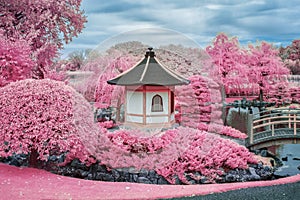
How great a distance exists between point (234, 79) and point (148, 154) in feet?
18.1

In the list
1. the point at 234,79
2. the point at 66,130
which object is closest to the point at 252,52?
the point at 234,79

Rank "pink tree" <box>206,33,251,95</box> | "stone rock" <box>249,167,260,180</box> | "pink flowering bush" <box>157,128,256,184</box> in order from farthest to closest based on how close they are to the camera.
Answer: "pink tree" <box>206,33,251,95</box> → "stone rock" <box>249,167,260,180</box> → "pink flowering bush" <box>157,128,256,184</box>

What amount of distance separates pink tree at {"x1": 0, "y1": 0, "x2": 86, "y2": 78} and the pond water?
5.54 meters

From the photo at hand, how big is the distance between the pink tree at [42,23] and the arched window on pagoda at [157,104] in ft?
13.3

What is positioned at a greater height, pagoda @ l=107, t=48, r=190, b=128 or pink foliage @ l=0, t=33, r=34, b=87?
pink foliage @ l=0, t=33, r=34, b=87

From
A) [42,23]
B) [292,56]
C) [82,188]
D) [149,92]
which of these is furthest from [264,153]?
[292,56]

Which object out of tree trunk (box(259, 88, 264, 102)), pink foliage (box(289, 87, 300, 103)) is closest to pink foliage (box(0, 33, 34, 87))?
tree trunk (box(259, 88, 264, 102))

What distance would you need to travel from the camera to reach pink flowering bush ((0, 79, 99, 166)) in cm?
478

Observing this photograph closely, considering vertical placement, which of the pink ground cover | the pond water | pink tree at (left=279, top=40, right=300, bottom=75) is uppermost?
pink tree at (left=279, top=40, right=300, bottom=75)

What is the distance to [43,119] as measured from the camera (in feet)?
15.7

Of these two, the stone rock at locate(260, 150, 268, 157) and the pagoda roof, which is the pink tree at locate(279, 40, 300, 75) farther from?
the pagoda roof

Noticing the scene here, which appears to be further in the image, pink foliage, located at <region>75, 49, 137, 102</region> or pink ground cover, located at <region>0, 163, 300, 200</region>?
pink foliage, located at <region>75, 49, 137, 102</region>

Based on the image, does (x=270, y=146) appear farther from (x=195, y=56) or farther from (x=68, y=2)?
(x=68, y=2)

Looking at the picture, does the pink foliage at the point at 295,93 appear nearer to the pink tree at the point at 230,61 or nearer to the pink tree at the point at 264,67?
the pink tree at the point at 264,67
